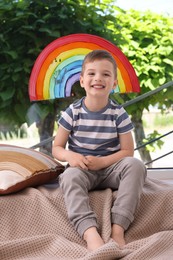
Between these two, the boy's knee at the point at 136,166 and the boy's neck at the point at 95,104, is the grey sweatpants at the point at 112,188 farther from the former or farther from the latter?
the boy's neck at the point at 95,104

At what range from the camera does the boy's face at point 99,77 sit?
182cm

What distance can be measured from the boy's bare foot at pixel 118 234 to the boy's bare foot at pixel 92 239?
6cm

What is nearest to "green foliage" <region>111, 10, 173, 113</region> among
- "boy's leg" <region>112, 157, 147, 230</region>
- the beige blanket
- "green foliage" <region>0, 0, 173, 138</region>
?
"green foliage" <region>0, 0, 173, 138</region>

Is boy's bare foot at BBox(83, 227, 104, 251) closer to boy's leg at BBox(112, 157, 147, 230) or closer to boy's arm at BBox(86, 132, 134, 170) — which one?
boy's leg at BBox(112, 157, 147, 230)

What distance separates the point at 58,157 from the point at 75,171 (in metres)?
0.16

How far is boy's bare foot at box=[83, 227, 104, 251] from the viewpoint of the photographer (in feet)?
4.77

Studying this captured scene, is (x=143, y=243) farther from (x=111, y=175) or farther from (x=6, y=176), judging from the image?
(x=6, y=176)

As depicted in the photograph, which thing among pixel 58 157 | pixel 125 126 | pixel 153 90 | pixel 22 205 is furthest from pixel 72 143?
pixel 153 90

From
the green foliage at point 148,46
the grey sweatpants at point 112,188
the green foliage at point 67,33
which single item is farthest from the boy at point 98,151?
the green foliage at point 148,46

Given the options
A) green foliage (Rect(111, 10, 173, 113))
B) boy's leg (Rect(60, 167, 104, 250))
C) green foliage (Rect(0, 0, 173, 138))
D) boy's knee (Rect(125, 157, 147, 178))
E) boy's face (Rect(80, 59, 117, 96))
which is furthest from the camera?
green foliage (Rect(111, 10, 173, 113))

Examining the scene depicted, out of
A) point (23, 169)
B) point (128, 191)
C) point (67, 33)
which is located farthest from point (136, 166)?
point (67, 33)

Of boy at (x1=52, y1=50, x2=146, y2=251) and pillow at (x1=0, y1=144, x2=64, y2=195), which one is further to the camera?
pillow at (x1=0, y1=144, x2=64, y2=195)

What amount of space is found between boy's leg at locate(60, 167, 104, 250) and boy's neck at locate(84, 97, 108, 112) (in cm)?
26

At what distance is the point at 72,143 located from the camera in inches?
74.1
